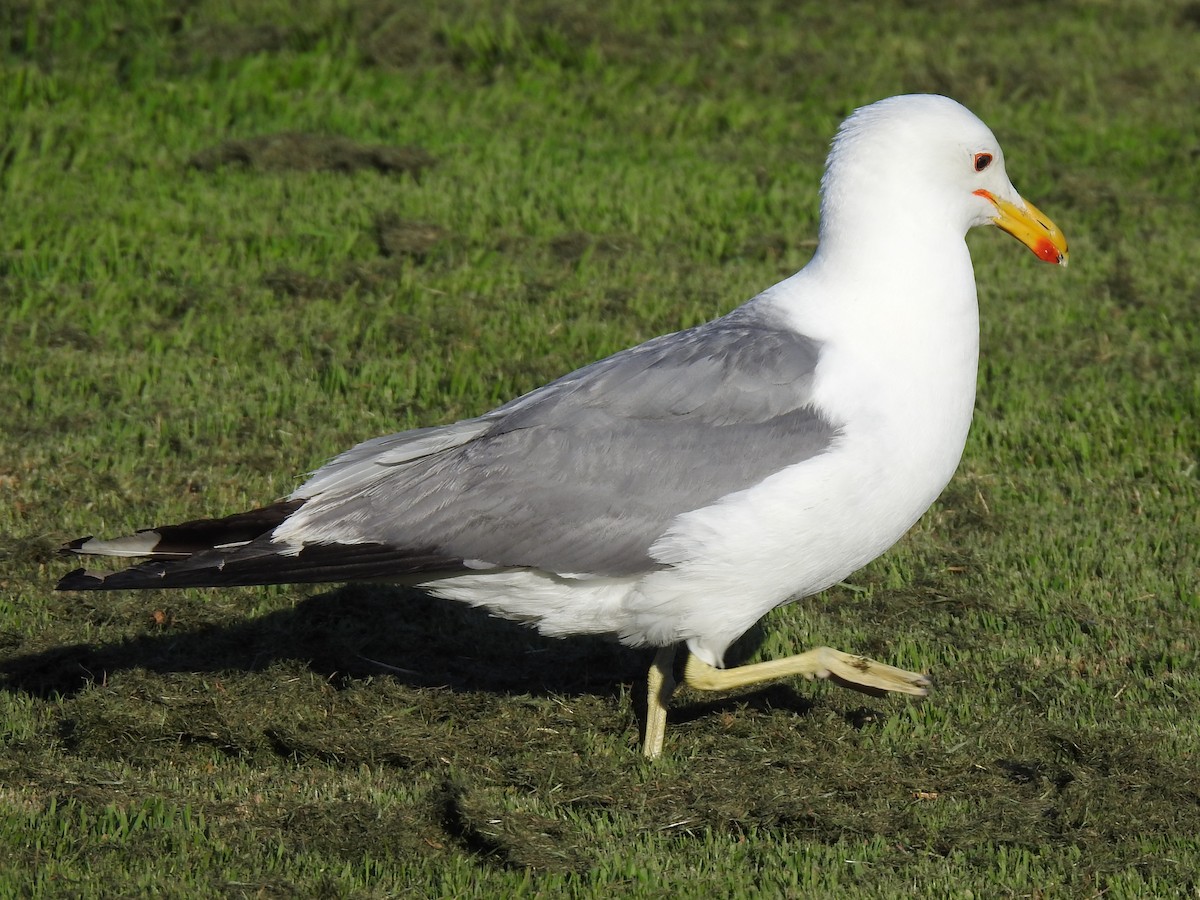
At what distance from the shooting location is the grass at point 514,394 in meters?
4.34

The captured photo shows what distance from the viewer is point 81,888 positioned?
12.9 ft

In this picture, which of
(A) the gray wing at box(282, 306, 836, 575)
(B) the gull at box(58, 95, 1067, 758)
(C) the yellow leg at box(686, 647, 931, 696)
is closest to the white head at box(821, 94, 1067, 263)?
(B) the gull at box(58, 95, 1067, 758)

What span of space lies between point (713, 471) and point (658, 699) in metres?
0.83

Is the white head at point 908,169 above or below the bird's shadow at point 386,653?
above

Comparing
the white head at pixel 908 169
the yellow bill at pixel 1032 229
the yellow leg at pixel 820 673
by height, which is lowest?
the yellow leg at pixel 820 673

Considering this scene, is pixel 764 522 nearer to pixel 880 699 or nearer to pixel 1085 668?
pixel 880 699

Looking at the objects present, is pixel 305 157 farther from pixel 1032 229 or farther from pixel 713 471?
pixel 713 471

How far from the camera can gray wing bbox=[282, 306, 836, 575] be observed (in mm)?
4520

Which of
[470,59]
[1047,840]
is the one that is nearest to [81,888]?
[1047,840]

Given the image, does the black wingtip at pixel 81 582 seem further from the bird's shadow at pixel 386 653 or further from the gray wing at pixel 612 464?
the bird's shadow at pixel 386 653

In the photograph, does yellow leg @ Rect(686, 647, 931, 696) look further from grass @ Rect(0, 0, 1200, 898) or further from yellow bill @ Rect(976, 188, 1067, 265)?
yellow bill @ Rect(976, 188, 1067, 265)

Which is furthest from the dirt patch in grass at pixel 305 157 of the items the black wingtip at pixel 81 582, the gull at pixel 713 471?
the black wingtip at pixel 81 582

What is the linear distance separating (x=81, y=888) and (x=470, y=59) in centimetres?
775

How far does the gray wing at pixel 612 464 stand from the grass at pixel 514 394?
0.68m
